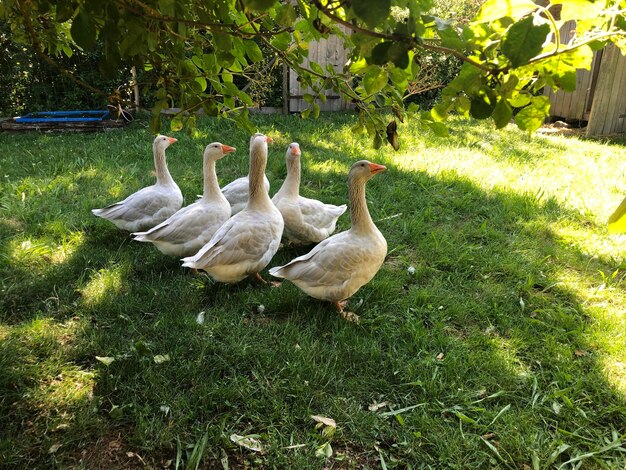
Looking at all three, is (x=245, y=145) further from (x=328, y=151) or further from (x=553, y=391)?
(x=553, y=391)

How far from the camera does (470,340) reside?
10.2ft

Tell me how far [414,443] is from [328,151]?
548 centimetres

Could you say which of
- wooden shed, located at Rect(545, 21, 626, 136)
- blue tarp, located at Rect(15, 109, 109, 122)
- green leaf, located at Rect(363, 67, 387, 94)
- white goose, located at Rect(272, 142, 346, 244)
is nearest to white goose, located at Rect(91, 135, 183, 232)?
white goose, located at Rect(272, 142, 346, 244)

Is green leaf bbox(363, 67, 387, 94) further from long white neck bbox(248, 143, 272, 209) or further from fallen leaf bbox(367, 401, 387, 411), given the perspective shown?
long white neck bbox(248, 143, 272, 209)

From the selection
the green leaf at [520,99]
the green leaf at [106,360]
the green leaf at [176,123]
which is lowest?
the green leaf at [106,360]

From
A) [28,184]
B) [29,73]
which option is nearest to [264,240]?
[28,184]

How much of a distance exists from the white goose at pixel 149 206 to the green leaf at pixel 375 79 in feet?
A: 11.2

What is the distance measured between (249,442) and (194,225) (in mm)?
2144

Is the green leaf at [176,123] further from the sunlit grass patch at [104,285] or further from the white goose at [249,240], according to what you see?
the sunlit grass patch at [104,285]

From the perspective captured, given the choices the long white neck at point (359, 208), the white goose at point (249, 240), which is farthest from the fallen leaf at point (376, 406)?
the white goose at point (249, 240)

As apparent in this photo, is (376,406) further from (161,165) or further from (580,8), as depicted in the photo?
(161,165)

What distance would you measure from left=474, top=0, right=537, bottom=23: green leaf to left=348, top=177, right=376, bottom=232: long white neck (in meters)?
2.32

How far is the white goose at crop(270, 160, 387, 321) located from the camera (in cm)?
319

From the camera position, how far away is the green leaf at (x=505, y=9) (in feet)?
3.18
